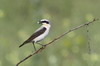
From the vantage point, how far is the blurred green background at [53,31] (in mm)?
9008

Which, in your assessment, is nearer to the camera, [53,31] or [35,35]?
[35,35]

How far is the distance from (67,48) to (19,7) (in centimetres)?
457

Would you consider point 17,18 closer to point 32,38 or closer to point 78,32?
point 78,32

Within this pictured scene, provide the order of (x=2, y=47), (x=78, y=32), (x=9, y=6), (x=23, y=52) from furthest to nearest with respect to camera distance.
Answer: (x=9, y=6)
(x=78, y=32)
(x=23, y=52)
(x=2, y=47)

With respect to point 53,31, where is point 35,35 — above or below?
below

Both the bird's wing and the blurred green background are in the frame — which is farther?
the blurred green background

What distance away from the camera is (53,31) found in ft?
40.1

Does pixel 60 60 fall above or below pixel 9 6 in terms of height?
below

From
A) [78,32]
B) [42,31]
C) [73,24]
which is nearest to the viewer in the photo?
[42,31]

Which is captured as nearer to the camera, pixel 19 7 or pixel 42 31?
pixel 42 31

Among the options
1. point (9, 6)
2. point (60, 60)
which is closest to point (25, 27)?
point (9, 6)

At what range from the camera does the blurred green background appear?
9008 millimetres

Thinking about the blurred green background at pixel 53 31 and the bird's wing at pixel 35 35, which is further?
the blurred green background at pixel 53 31

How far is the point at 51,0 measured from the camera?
48.0ft
